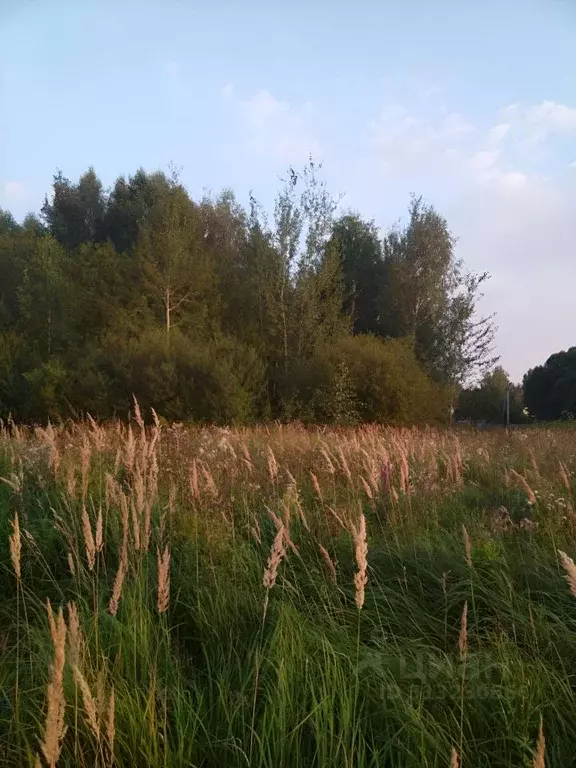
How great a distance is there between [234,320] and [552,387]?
122 ft

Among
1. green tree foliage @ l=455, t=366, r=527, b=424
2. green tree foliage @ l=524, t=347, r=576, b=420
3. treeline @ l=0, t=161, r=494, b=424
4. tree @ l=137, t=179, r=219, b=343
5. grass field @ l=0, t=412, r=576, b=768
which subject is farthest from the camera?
green tree foliage @ l=524, t=347, r=576, b=420

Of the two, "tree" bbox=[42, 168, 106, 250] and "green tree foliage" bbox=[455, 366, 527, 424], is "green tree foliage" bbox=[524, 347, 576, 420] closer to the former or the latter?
"green tree foliage" bbox=[455, 366, 527, 424]

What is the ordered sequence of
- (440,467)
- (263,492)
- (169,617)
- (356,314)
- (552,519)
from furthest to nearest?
(356,314) < (440,467) < (263,492) < (552,519) < (169,617)

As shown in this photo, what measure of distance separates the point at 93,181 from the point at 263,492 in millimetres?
37419

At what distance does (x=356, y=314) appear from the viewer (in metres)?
28.1

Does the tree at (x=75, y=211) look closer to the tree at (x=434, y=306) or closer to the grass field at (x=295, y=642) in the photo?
the tree at (x=434, y=306)

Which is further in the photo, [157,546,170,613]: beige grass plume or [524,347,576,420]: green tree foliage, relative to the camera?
[524,347,576,420]: green tree foliage

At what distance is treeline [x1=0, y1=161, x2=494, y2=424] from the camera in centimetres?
1806

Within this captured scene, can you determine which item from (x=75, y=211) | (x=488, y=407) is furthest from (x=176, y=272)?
(x=488, y=407)

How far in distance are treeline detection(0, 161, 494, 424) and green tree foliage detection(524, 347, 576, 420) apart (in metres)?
23.0

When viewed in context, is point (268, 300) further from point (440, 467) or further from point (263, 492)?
point (263, 492)

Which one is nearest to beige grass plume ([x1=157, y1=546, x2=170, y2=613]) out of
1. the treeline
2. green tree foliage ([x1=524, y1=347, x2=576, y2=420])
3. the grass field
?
the grass field

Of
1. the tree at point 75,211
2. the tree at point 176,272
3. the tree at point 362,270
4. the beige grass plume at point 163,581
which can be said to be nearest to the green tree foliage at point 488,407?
the tree at point 362,270

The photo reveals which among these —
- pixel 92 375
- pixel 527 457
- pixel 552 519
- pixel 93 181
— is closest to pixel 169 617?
pixel 552 519
